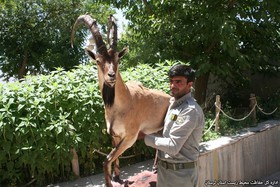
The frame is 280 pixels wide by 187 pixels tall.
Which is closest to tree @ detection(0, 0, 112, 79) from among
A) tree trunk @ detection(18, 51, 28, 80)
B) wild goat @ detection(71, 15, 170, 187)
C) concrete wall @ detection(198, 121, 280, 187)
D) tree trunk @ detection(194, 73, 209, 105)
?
tree trunk @ detection(18, 51, 28, 80)

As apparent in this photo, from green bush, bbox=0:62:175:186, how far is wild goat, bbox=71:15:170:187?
1207 millimetres

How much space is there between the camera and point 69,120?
16.8 feet

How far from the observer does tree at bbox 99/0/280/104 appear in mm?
7121

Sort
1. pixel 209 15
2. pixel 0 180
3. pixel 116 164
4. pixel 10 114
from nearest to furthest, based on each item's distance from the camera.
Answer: pixel 116 164, pixel 10 114, pixel 0 180, pixel 209 15

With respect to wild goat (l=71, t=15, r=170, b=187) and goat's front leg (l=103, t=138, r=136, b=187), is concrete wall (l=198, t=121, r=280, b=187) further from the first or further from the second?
goat's front leg (l=103, t=138, r=136, b=187)

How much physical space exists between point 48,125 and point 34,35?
33.5ft

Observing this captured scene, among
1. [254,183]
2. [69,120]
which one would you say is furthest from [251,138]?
[69,120]

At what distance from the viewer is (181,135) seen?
8.51 ft

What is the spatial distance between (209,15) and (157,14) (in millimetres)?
1649

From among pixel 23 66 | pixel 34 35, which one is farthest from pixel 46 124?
pixel 34 35

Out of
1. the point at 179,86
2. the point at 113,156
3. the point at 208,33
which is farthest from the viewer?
the point at 208,33

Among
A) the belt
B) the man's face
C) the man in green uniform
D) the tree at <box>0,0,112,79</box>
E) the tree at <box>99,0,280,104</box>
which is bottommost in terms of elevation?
the belt

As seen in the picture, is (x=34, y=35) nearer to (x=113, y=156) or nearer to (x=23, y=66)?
(x=23, y=66)

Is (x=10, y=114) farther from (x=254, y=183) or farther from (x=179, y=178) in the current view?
(x=254, y=183)
